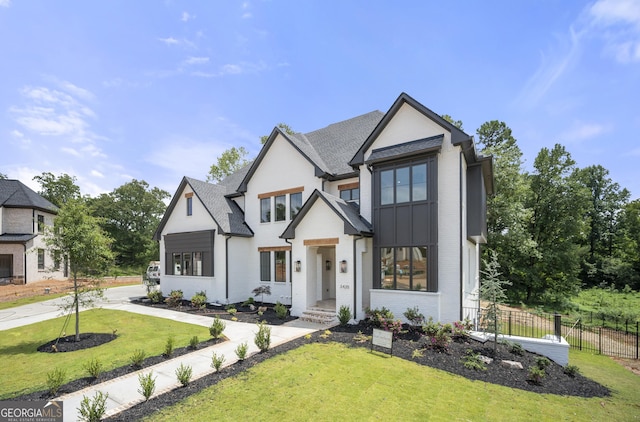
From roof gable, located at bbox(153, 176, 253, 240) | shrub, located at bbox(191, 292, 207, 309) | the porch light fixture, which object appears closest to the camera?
the porch light fixture

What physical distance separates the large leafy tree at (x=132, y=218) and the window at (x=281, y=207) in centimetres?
3823

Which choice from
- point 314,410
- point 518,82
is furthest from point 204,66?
point 314,410

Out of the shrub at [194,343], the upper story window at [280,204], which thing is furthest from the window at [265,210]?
the shrub at [194,343]

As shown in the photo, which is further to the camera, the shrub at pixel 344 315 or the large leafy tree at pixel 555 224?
the large leafy tree at pixel 555 224

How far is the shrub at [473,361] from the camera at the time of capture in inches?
341

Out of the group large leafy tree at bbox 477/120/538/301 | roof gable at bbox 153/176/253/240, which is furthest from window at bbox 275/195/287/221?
large leafy tree at bbox 477/120/538/301

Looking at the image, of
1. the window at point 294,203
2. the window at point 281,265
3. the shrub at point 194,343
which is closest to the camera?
the shrub at point 194,343

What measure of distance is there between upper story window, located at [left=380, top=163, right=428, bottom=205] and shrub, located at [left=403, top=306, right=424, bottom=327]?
4619mm

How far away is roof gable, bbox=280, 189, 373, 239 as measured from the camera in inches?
507

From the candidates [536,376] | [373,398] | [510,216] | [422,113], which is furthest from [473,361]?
[510,216]

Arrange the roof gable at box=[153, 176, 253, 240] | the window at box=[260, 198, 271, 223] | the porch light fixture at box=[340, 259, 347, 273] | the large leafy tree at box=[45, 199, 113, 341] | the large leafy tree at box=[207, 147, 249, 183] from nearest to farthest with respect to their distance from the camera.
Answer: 1. the large leafy tree at box=[45, 199, 113, 341]
2. the porch light fixture at box=[340, 259, 347, 273]
3. the roof gable at box=[153, 176, 253, 240]
4. the window at box=[260, 198, 271, 223]
5. the large leafy tree at box=[207, 147, 249, 183]

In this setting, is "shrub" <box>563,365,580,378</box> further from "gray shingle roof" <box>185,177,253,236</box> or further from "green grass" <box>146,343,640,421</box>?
"gray shingle roof" <box>185,177,253,236</box>

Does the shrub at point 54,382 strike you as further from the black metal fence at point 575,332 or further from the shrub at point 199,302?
the black metal fence at point 575,332

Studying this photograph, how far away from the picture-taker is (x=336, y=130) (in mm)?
20828
